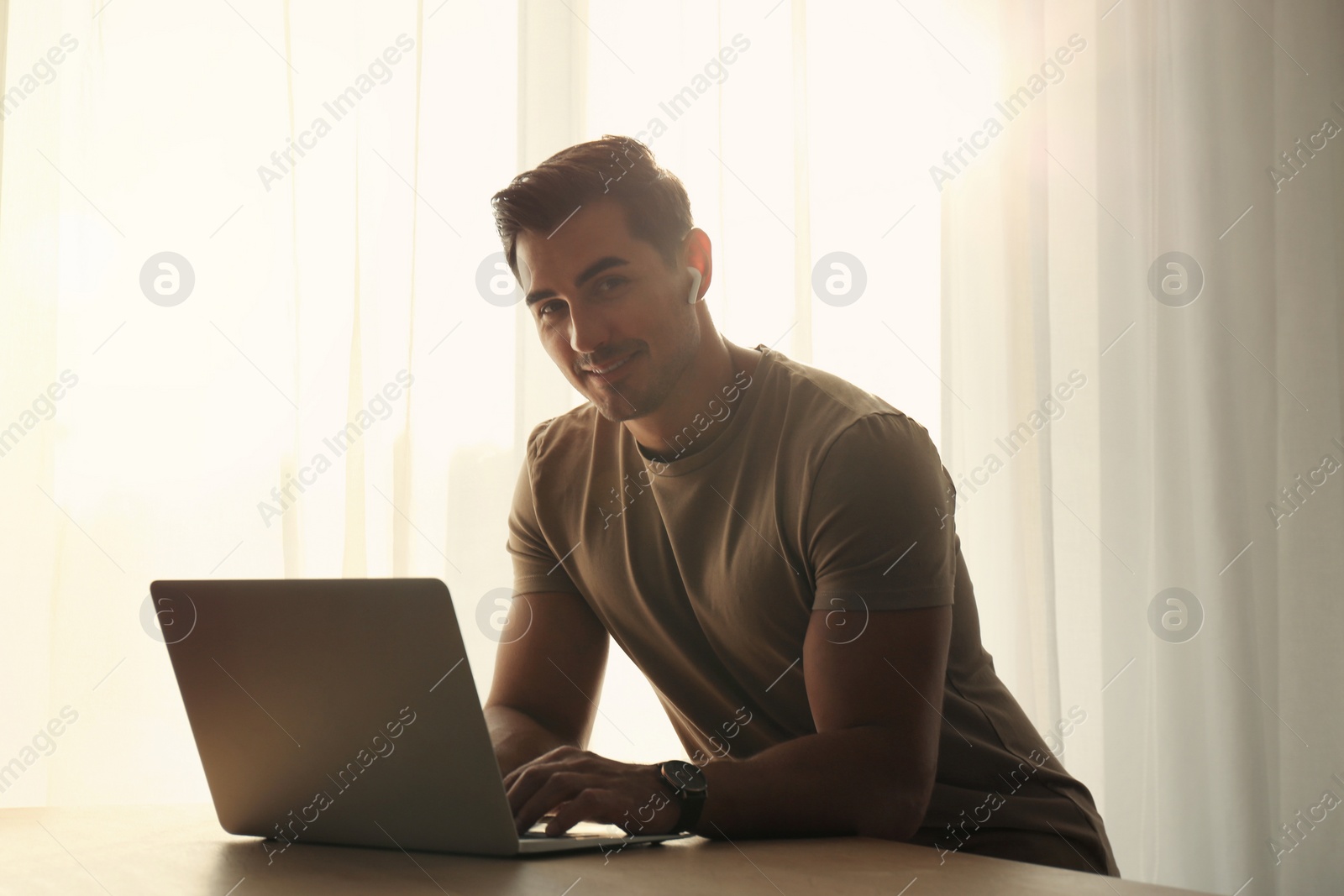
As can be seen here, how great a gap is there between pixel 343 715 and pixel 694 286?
740 millimetres

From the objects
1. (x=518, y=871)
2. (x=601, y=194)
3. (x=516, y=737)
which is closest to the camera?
(x=518, y=871)

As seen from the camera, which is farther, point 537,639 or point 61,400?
point 61,400

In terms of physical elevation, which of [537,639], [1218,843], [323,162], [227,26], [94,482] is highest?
[227,26]

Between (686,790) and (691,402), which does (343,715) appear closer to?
(686,790)

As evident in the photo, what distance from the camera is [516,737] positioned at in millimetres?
1151

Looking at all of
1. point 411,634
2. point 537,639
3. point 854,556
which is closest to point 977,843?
point 854,556

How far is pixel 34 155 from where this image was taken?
1.83m

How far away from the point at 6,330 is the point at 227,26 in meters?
0.68

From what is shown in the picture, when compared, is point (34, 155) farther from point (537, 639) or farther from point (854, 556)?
point (854, 556)

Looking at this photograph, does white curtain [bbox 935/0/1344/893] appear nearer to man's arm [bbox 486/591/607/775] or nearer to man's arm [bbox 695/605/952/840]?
man's arm [bbox 486/591/607/775]

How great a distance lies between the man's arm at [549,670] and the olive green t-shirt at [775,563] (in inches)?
1.1

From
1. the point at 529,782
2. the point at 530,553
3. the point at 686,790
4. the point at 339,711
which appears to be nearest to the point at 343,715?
the point at 339,711

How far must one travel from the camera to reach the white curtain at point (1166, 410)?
229 centimetres

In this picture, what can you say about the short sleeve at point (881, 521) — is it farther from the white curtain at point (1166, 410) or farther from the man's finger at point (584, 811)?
the white curtain at point (1166, 410)
